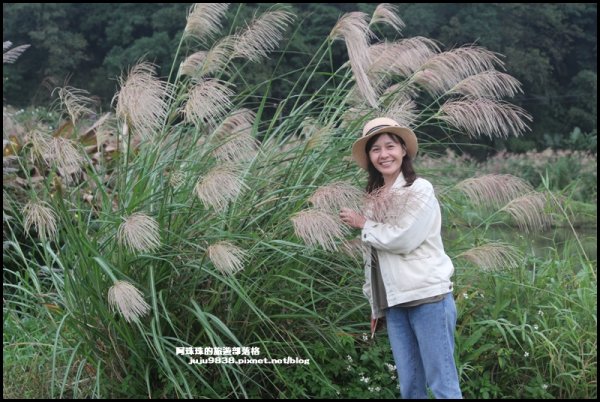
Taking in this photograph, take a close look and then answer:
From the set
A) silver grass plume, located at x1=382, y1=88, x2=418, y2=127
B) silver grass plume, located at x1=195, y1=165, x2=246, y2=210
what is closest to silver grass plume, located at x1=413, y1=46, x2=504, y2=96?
silver grass plume, located at x1=382, y1=88, x2=418, y2=127

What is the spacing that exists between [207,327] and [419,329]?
968mm

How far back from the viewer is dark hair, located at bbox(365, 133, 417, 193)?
3572 mm

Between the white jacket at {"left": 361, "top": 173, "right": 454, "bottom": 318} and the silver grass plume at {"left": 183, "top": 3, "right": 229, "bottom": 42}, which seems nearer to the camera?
the white jacket at {"left": 361, "top": 173, "right": 454, "bottom": 318}

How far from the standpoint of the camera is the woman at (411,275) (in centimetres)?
334

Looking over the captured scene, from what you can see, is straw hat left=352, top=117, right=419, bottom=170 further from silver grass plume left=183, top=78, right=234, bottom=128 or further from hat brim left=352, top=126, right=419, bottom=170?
silver grass plume left=183, top=78, right=234, bottom=128

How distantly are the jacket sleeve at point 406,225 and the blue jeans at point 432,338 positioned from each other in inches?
10.9

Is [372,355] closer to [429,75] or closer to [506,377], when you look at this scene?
[506,377]

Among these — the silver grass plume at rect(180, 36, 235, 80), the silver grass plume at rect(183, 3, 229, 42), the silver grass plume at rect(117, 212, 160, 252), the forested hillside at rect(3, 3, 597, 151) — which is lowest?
the forested hillside at rect(3, 3, 597, 151)

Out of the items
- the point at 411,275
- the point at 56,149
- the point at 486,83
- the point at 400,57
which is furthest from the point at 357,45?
the point at 56,149

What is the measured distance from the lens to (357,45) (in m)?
4.24

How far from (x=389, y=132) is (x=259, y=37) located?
3.78 ft

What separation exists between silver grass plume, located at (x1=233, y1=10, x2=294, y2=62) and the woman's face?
1.01 m

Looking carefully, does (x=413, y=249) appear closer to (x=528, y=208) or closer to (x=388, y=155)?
(x=388, y=155)

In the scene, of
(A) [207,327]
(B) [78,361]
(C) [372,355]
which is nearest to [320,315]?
(C) [372,355]
